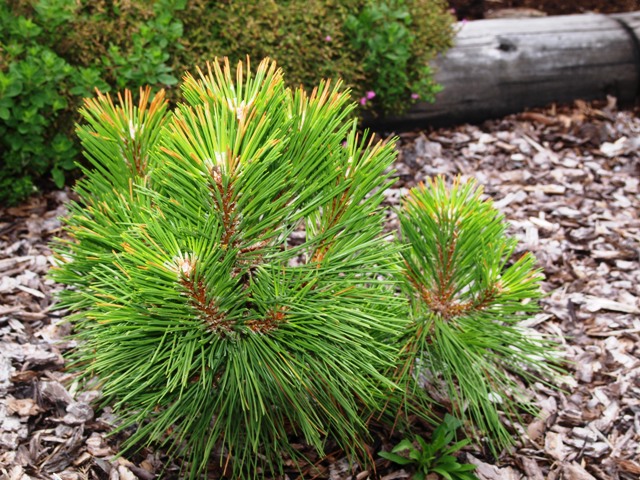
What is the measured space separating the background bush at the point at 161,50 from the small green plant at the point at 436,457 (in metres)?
2.05

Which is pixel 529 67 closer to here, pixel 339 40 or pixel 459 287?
pixel 339 40

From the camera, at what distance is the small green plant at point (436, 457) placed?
2.02 metres

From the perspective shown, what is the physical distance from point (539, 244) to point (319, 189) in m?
2.08

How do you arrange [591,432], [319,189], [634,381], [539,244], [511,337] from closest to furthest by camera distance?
[319,189]
[511,337]
[591,432]
[634,381]
[539,244]

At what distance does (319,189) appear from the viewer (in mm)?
1604

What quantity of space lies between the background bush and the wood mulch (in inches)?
13.0

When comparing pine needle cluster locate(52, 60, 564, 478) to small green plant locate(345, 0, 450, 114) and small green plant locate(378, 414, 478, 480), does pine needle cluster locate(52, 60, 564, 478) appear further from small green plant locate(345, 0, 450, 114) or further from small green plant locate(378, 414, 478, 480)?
small green plant locate(345, 0, 450, 114)

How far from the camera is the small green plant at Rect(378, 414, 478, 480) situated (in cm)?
202

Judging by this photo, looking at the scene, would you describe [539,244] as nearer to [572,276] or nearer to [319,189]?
[572,276]

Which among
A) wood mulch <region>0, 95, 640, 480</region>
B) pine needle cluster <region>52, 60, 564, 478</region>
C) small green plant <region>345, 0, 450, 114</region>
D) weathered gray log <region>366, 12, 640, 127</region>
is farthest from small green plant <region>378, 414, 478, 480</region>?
weathered gray log <region>366, 12, 640, 127</region>

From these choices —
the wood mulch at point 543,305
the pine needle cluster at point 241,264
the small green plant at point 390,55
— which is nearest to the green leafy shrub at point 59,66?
the wood mulch at point 543,305


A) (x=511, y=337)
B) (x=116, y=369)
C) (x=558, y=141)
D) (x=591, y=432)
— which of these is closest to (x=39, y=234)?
(x=116, y=369)

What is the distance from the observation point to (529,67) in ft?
14.7

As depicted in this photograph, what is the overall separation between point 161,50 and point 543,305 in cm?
220
